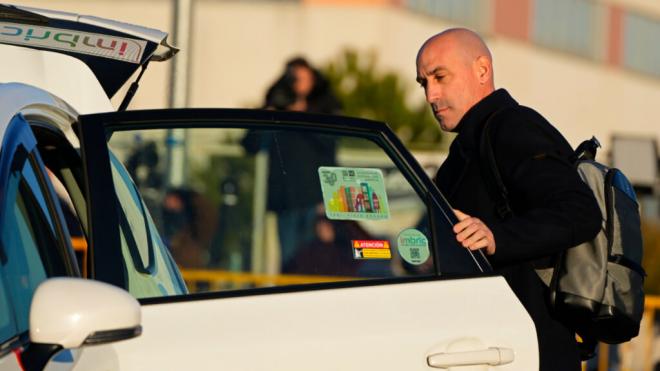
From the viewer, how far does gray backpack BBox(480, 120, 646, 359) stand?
4.23 meters

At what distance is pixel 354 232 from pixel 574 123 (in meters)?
36.4

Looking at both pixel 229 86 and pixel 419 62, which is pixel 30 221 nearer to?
pixel 419 62

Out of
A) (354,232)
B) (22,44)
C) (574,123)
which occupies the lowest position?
(354,232)

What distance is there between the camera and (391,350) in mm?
3656

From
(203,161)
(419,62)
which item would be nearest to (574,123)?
(203,161)

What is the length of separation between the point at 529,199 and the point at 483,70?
47 cm

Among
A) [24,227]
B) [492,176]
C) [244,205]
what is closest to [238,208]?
[244,205]

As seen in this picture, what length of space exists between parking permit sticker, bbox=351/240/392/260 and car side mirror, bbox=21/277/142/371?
40.3 inches

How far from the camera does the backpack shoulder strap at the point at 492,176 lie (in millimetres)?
4355

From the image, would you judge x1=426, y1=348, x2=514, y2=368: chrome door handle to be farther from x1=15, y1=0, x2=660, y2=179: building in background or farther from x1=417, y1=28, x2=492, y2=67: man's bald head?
x1=15, y1=0, x2=660, y2=179: building in background

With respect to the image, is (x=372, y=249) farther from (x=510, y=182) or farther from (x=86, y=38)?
(x=86, y=38)

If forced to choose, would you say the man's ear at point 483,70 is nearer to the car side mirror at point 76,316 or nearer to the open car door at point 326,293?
the open car door at point 326,293

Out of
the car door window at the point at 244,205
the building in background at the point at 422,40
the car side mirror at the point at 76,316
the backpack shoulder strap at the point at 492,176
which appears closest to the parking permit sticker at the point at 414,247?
the backpack shoulder strap at the point at 492,176

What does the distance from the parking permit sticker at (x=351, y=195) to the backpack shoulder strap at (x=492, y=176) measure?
0.47 meters
